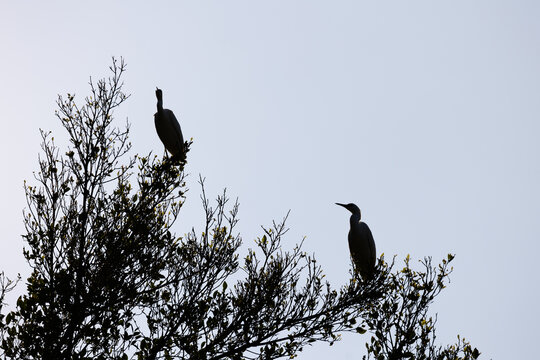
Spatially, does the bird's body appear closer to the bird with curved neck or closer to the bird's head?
the bird's head

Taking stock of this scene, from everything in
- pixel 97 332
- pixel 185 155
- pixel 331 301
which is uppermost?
pixel 185 155

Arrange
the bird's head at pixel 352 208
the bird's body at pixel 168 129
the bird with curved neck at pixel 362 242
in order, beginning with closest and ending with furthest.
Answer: the bird with curved neck at pixel 362 242
the bird's body at pixel 168 129
the bird's head at pixel 352 208

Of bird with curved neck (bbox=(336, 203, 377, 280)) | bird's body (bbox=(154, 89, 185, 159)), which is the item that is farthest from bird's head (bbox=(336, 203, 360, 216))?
bird's body (bbox=(154, 89, 185, 159))

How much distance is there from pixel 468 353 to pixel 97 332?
5.33 m

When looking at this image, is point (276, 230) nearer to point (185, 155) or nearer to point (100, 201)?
point (185, 155)

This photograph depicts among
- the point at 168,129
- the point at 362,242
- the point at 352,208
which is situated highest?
the point at 168,129

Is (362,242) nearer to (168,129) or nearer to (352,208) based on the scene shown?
(352,208)

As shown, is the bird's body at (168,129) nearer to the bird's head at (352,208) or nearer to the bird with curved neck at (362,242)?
the bird's head at (352,208)

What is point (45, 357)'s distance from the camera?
20.9 ft

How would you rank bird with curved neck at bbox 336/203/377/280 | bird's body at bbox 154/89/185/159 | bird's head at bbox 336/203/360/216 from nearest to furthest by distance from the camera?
bird with curved neck at bbox 336/203/377/280 → bird's body at bbox 154/89/185/159 → bird's head at bbox 336/203/360/216

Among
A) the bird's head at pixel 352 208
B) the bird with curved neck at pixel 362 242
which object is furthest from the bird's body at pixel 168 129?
the bird with curved neck at pixel 362 242

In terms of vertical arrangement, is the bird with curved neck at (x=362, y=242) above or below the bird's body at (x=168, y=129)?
below

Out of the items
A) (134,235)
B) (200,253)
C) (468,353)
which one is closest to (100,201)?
(134,235)

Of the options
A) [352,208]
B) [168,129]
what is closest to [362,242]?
[352,208]
